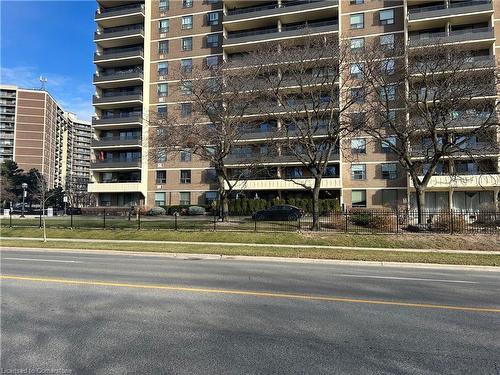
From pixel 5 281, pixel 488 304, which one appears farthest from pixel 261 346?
pixel 5 281

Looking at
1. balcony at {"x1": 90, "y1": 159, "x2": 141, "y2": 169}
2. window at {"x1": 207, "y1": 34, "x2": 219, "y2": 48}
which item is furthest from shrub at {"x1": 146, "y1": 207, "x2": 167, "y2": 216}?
window at {"x1": 207, "y1": 34, "x2": 219, "y2": 48}

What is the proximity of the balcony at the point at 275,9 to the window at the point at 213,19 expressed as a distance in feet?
6.36

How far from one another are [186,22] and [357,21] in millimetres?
24447

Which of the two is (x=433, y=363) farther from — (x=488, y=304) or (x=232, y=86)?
(x=232, y=86)

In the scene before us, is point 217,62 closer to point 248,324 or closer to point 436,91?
point 436,91

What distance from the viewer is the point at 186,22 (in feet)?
192

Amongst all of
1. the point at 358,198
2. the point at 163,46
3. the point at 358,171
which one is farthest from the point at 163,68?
the point at 358,198

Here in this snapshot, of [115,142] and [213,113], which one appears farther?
[115,142]

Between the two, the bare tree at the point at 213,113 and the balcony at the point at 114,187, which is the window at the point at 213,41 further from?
the bare tree at the point at 213,113

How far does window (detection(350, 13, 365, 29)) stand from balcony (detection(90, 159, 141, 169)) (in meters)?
34.7

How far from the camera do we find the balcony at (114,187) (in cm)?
5691

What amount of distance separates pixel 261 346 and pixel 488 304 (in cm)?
531

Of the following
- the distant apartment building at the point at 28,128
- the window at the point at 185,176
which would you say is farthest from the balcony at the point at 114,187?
the distant apartment building at the point at 28,128

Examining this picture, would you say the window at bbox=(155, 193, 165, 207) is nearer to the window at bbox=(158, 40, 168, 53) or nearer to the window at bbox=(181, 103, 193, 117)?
the window at bbox=(181, 103, 193, 117)
